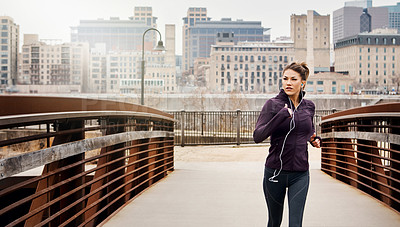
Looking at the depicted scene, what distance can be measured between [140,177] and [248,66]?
15695 centimetres

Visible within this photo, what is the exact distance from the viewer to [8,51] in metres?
103

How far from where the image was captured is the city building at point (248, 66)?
15862 cm

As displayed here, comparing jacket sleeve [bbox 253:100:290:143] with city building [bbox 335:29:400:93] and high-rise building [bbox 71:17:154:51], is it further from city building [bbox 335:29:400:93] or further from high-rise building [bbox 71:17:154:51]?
high-rise building [bbox 71:17:154:51]

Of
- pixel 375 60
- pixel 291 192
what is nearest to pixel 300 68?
pixel 291 192

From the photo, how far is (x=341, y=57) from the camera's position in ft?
571

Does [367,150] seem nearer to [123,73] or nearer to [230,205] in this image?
[230,205]

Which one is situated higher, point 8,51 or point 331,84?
point 8,51

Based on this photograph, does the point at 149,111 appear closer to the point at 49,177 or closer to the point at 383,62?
the point at 49,177

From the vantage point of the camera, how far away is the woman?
11.3 ft

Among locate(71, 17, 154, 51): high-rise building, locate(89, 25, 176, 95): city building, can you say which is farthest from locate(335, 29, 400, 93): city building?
locate(71, 17, 154, 51): high-rise building

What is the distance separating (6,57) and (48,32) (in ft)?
224

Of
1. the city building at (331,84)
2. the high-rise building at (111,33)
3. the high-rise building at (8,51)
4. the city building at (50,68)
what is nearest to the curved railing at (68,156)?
the high-rise building at (8,51)

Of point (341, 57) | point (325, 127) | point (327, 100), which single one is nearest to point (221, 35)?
point (341, 57)

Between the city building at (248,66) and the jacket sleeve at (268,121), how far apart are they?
154 metres
